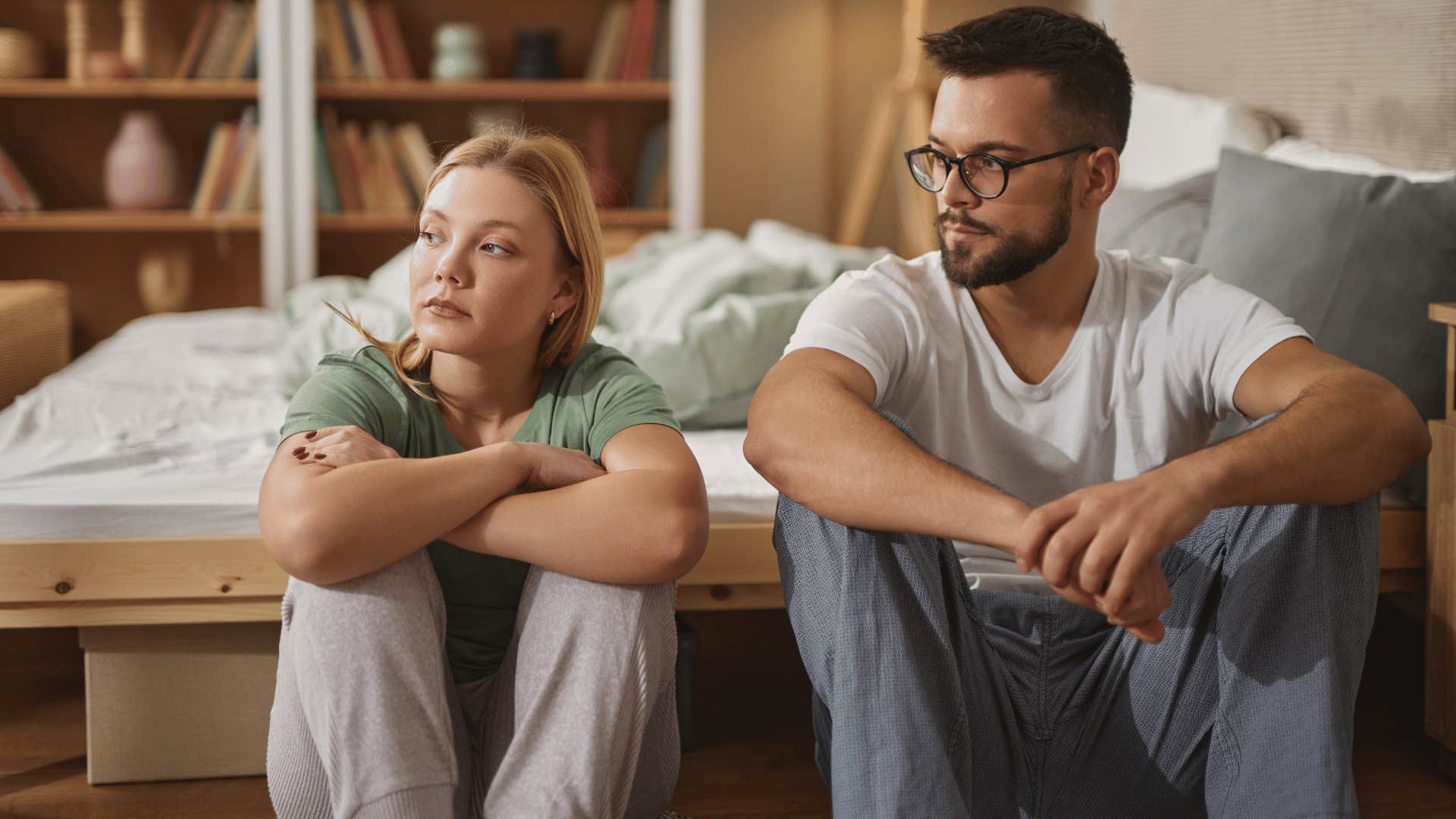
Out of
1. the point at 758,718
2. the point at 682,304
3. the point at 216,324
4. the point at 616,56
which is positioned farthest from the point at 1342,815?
the point at 616,56

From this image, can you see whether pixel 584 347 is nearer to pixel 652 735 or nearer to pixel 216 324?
pixel 652 735

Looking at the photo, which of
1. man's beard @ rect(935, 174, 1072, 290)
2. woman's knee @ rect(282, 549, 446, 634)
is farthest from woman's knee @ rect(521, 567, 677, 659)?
man's beard @ rect(935, 174, 1072, 290)

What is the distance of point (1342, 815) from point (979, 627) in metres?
0.36

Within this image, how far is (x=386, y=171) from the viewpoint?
3.82 metres

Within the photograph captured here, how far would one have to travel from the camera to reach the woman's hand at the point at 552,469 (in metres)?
1.32

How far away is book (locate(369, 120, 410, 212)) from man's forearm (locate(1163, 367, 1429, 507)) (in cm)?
301

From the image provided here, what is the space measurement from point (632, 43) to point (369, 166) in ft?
2.81

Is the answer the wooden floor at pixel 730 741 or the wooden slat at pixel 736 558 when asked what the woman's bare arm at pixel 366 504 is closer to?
the wooden slat at pixel 736 558

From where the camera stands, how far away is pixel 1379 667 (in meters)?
2.13

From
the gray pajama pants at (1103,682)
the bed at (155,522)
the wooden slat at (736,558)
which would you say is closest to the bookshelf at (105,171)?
the bed at (155,522)

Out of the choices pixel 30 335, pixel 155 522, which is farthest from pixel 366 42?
pixel 155 522

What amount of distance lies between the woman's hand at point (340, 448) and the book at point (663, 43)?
283 centimetres

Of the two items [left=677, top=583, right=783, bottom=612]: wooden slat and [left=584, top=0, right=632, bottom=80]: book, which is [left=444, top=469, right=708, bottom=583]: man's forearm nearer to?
[left=677, top=583, right=783, bottom=612]: wooden slat

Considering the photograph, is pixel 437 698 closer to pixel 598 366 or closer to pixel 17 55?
pixel 598 366
